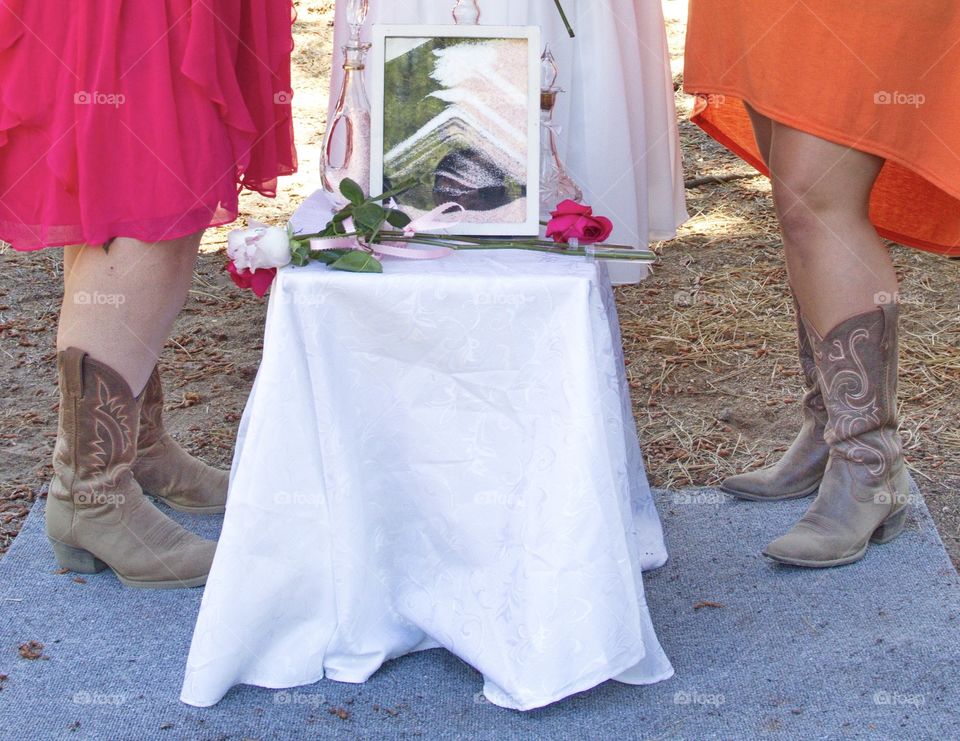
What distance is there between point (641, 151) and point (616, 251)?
0.56 meters

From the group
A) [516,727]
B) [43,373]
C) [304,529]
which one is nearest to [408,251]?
[304,529]

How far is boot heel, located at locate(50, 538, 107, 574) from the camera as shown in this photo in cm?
189

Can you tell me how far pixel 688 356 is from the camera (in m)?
3.03

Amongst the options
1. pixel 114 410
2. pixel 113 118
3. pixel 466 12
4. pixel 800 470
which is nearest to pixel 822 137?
pixel 466 12

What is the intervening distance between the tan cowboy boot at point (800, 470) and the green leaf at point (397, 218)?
93 centimetres

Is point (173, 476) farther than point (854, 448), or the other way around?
point (173, 476)

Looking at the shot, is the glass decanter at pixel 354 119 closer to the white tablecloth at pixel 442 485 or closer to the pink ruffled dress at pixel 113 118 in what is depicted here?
the pink ruffled dress at pixel 113 118

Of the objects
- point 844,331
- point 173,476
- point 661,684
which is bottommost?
point 661,684

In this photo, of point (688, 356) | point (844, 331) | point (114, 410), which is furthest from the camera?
point (688, 356)

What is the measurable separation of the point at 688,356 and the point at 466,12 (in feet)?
4.95

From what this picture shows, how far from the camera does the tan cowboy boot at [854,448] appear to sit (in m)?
1.87

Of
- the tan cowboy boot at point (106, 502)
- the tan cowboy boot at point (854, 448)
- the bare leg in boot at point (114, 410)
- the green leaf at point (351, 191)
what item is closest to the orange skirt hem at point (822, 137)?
the tan cowboy boot at point (854, 448)

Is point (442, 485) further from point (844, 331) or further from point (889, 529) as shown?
point (889, 529)

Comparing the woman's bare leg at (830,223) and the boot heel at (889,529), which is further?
the boot heel at (889,529)
